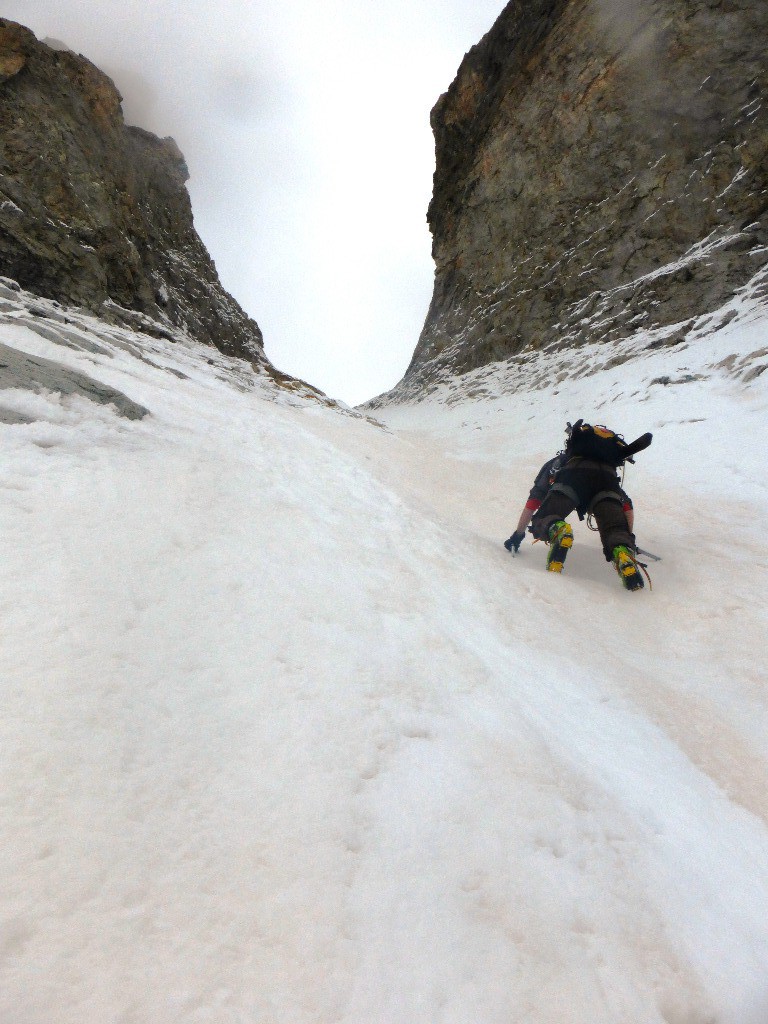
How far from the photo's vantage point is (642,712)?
2430 mm

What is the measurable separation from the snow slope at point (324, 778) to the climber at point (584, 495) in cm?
141

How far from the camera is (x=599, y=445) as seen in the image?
5.17 m

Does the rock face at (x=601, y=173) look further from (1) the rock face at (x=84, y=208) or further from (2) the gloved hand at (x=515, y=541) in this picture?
(1) the rock face at (x=84, y=208)

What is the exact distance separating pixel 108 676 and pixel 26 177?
71.1ft

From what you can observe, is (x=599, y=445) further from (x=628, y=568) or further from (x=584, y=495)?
(x=628, y=568)

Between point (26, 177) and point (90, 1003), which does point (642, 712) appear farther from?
point (26, 177)

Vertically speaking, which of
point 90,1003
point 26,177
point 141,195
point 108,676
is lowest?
point 90,1003

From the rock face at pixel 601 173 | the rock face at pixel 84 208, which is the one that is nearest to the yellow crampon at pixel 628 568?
the rock face at pixel 601 173

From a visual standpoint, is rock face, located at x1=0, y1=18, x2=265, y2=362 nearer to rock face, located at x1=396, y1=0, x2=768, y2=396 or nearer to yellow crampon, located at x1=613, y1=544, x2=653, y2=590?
rock face, located at x1=396, y1=0, x2=768, y2=396

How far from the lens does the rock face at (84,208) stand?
49.4 feet


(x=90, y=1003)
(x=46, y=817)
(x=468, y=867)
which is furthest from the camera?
(x=468, y=867)

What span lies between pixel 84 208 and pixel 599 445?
20790mm

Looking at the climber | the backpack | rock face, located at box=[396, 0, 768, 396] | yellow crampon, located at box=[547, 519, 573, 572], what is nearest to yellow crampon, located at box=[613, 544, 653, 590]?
the climber

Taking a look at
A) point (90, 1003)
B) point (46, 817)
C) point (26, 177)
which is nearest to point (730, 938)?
point (90, 1003)
